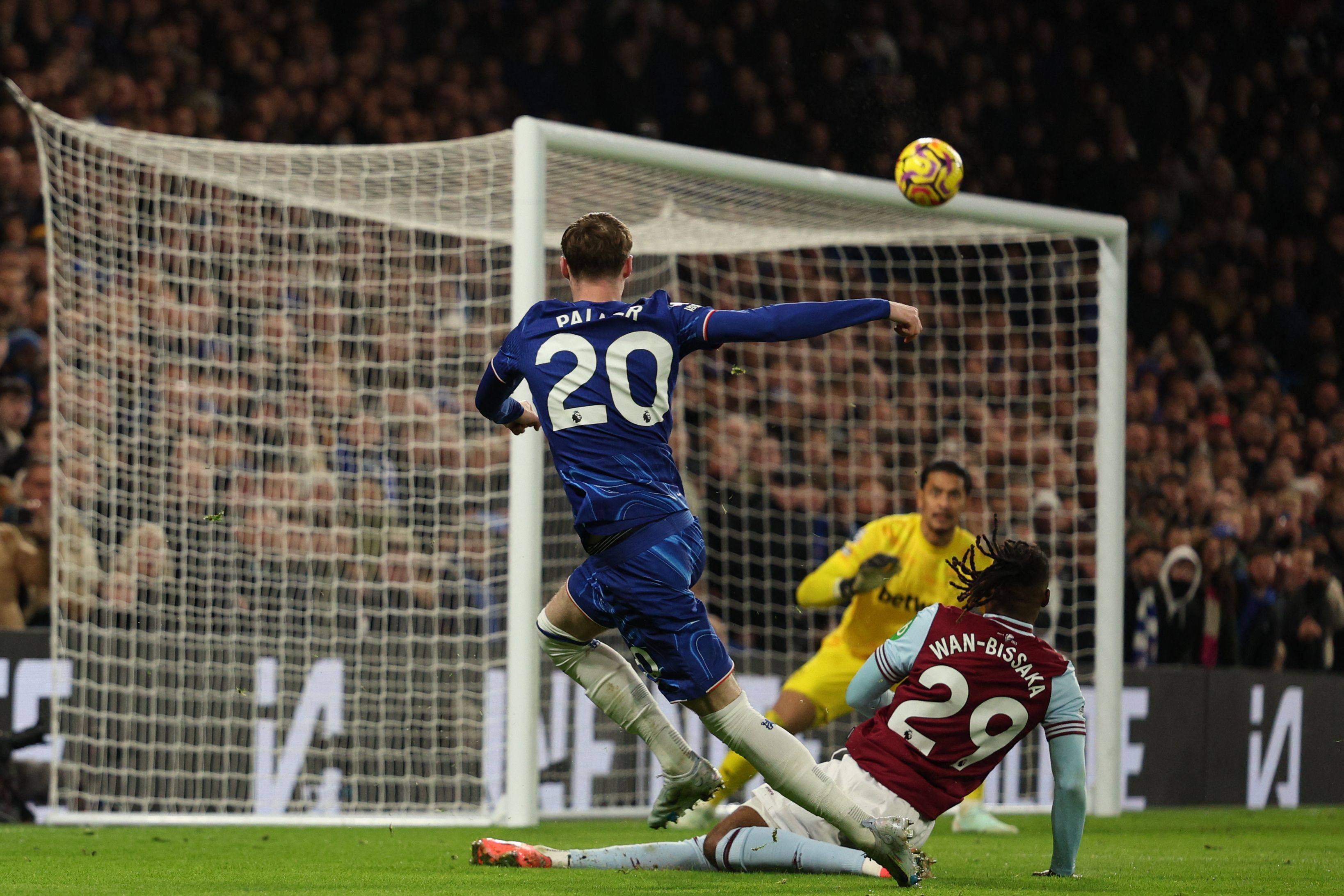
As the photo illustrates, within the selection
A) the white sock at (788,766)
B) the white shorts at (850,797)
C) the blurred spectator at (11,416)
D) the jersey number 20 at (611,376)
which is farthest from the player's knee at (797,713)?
the blurred spectator at (11,416)

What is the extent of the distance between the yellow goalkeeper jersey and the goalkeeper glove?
0.14 m

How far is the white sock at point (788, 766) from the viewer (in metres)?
4.36

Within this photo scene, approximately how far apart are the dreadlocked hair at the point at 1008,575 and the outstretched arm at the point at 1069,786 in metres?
0.42

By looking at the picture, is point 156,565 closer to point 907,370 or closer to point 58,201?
point 58,201

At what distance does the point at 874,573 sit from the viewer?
22.7 ft

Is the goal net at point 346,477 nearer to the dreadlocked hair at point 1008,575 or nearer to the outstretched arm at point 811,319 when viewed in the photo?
the dreadlocked hair at point 1008,575

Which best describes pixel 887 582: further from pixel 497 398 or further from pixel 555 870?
pixel 497 398

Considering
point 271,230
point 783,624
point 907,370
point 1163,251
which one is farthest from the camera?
point 1163,251

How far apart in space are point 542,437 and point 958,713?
3.86m

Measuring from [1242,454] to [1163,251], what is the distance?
255 centimetres

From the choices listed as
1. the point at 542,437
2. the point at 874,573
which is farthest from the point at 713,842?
the point at 542,437

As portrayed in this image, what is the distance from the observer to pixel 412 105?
12.3 m

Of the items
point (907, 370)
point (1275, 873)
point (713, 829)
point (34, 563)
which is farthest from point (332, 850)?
point (907, 370)

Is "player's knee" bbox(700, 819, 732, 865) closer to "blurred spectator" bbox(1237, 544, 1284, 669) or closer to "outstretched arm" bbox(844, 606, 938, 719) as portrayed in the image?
"outstretched arm" bbox(844, 606, 938, 719)
